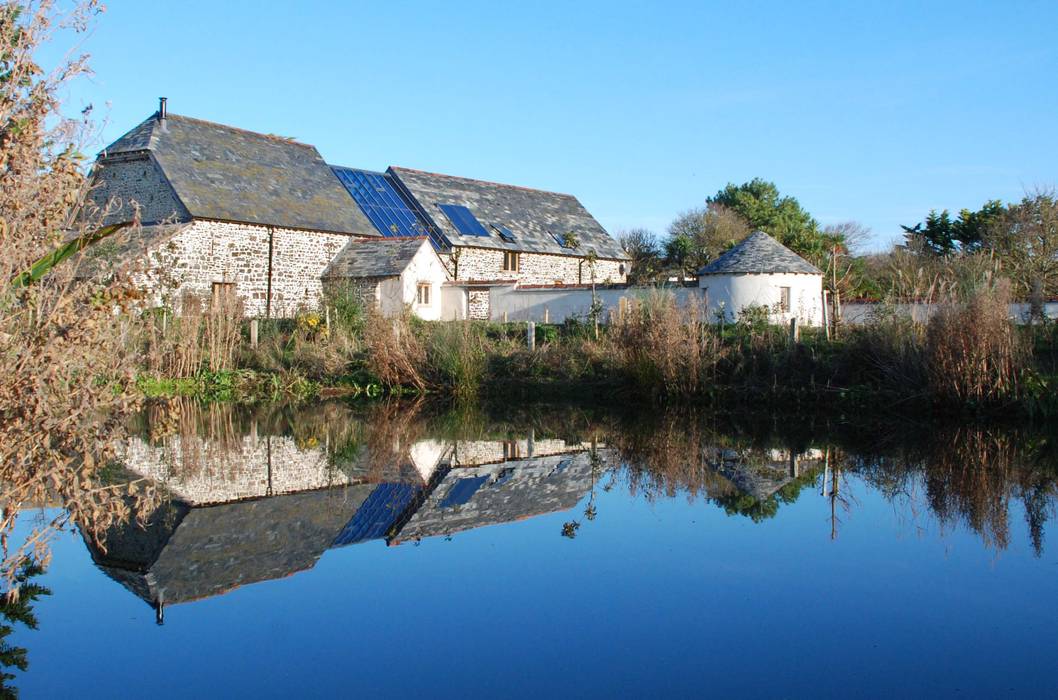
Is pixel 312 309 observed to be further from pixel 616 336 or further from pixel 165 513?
pixel 165 513

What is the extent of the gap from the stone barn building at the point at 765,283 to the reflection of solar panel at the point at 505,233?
409 inches

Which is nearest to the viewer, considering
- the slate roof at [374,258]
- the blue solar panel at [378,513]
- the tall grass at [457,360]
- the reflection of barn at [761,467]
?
the blue solar panel at [378,513]

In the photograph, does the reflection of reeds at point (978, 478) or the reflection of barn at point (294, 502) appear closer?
the reflection of barn at point (294, 502)

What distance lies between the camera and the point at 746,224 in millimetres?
48656

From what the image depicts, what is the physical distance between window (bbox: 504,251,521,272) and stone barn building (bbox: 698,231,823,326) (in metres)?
9.94

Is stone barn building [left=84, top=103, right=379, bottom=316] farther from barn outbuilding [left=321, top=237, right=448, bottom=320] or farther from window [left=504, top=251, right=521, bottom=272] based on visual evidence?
window [left=504, top=251, right=521, bottom=272]

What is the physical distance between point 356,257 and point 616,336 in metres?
13.2

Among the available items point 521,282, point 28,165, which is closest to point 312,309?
point 521,282

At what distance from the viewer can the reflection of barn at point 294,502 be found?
7309 mm

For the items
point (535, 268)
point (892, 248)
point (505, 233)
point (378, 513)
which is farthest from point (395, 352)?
point (892, 248)

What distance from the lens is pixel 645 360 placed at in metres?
18.4

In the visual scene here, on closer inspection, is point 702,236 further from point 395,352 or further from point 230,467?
point 230,467

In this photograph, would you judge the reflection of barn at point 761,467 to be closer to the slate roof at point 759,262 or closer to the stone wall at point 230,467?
the stone wall at point 230,467

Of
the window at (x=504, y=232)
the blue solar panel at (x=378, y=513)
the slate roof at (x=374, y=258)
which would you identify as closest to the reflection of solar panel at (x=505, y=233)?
the window at (x=504, y=232)
